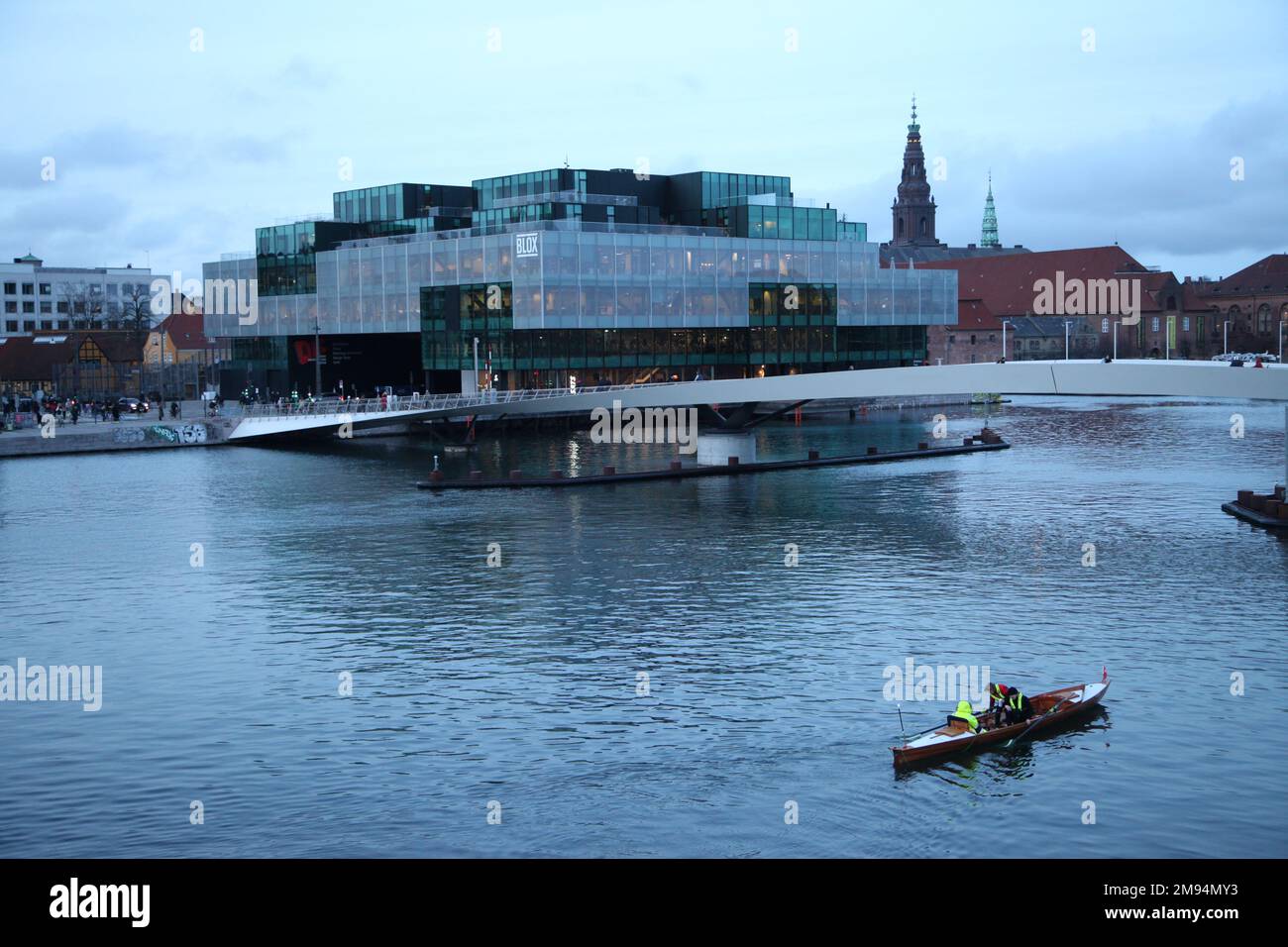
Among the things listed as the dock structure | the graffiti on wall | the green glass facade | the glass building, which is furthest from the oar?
the green glass facade

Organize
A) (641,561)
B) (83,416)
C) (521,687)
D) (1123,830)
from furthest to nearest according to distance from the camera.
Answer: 1. (83,416)
2. (641,561)
3. (521,687)
4. (1123,830)

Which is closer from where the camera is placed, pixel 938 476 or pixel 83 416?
pixel 938 476

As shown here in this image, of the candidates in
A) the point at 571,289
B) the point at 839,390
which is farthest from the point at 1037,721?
the point at 571,289

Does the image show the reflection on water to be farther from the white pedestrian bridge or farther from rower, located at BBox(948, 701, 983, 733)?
the white pedestrian bridge

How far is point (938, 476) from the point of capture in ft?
297

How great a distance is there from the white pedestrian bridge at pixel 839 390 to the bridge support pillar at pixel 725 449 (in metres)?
2.72

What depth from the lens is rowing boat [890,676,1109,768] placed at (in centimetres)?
3353

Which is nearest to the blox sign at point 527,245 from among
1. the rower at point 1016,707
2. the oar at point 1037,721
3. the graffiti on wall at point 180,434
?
the graffiti on wall at point 180,434

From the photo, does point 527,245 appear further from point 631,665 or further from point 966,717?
point 966,717

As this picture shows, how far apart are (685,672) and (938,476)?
52.0 metres

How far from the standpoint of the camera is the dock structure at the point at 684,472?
283 feet

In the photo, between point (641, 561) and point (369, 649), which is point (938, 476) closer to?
point (641, 561)
